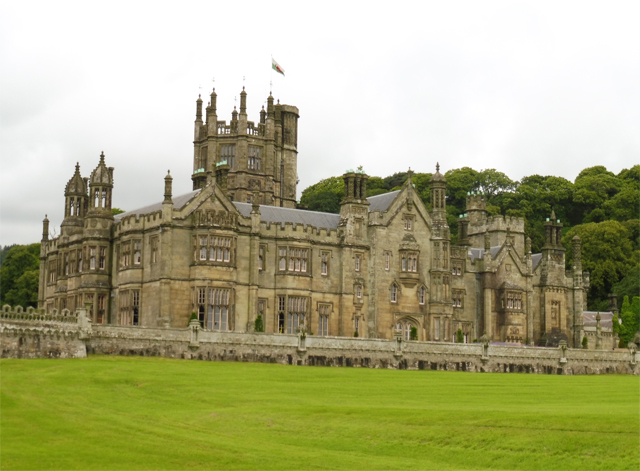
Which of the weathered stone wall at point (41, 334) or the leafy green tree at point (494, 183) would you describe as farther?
the leafy green tree at point (494, 183)

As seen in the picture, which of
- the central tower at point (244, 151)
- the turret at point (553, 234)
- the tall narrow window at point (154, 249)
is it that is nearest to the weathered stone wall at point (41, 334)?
the tall narrow window at point (154, 249)

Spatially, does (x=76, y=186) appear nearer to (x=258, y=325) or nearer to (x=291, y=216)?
(x=291, y=216)

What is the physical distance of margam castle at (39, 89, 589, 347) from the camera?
67.9 meters

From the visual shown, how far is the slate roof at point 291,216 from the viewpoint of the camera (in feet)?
247

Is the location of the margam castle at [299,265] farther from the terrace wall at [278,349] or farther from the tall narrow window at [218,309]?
the terrace wall at [278,349]

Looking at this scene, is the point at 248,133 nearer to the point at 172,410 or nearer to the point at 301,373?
the point at 301,373

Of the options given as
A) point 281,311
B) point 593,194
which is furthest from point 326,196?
point 281,311

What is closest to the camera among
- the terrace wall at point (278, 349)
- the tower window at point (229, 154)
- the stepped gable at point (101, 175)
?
the terrace wall at point (278, 349)

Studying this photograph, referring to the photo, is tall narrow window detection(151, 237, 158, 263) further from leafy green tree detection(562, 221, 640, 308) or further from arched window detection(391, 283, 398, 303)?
leafy green tree detection(562, 221, 640, 308)

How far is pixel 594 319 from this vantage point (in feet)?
324

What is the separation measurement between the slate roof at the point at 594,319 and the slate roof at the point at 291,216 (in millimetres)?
30569

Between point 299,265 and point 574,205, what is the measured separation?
59.5 m

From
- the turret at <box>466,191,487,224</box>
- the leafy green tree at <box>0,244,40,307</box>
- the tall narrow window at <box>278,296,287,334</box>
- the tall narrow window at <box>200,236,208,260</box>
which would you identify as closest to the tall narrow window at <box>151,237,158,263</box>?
the tall narrow window at <box>200,236,208,260</box>

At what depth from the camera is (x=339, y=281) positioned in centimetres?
7506
